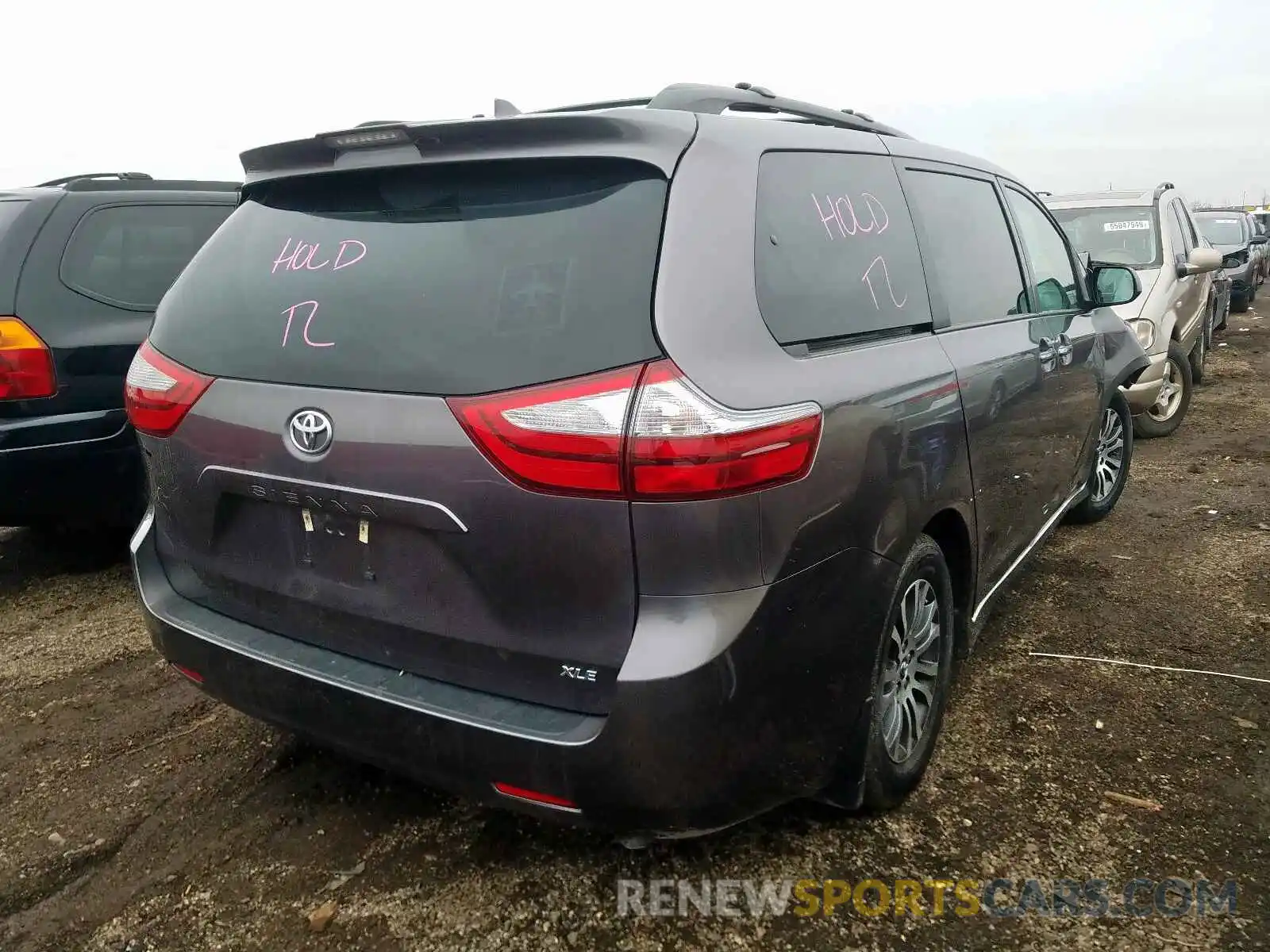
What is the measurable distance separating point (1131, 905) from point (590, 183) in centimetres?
208

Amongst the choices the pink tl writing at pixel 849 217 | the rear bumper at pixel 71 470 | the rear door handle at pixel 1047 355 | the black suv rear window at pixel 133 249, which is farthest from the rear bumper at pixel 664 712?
the black suv rear window at pixel 133 249

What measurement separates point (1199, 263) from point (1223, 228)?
39.8 ft

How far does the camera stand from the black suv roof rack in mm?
2254

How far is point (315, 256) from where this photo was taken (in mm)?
2240

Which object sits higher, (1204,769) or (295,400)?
(295,400)

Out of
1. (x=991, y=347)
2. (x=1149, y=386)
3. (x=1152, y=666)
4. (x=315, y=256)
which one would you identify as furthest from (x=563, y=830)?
(x=1149, y=386)

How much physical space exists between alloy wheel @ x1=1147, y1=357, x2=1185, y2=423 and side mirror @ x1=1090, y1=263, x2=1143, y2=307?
3.00 m

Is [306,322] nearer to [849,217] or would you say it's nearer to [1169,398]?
[849,217]

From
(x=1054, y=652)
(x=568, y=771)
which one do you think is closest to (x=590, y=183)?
(x=568, y=771)

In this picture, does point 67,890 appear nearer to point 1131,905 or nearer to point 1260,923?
point 1131,905

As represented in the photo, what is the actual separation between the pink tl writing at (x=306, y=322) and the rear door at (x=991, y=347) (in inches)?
65.5

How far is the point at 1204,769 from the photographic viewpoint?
2.84 metres

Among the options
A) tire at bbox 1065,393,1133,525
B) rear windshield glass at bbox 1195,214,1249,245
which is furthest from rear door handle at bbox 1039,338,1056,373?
rear windshield glass at bbox 1195,214,1249,245

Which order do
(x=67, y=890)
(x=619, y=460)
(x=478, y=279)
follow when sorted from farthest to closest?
(x=67, y=890)
(x=478, y=279)
(x=619, y=460)
